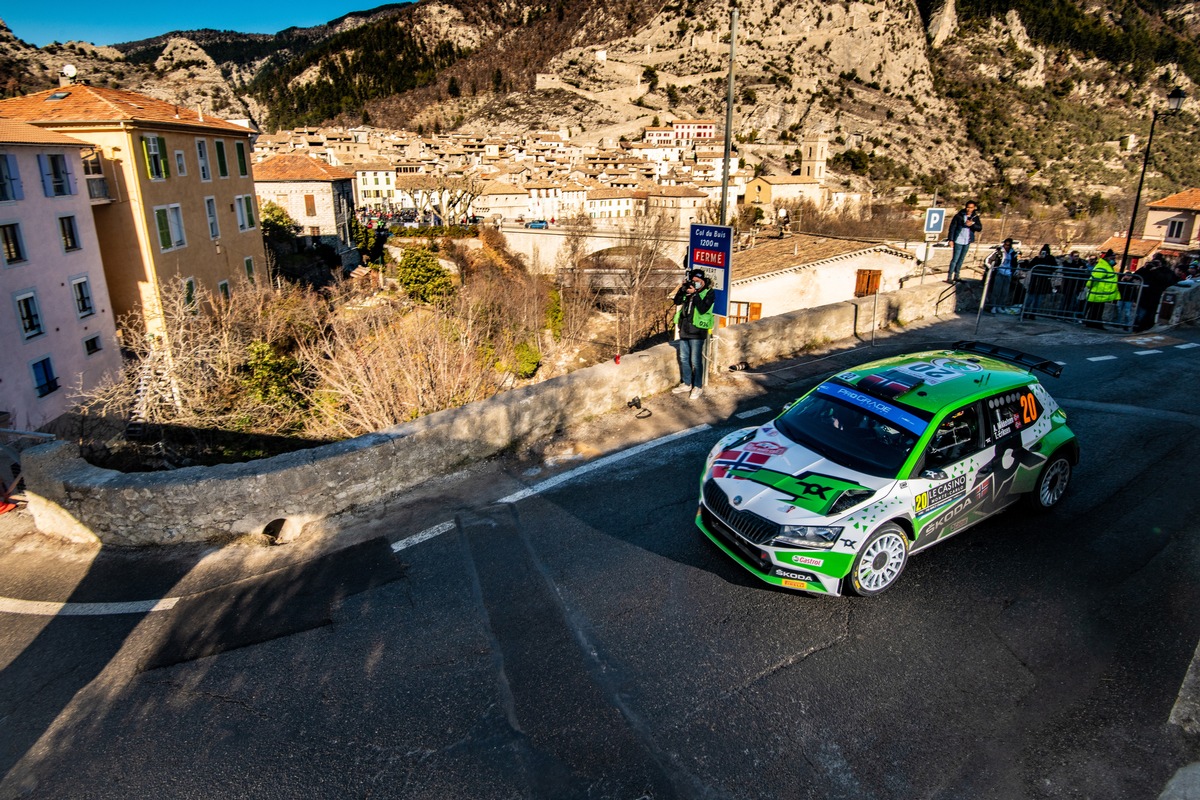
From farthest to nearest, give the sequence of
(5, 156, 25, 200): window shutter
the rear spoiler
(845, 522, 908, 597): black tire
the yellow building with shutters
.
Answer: the yellow building with shutters < (5, 156, 25, 200): window shutter < the rear spoiler < (845, 522, 908, 597): black tire

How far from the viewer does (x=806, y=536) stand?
16.0 ft

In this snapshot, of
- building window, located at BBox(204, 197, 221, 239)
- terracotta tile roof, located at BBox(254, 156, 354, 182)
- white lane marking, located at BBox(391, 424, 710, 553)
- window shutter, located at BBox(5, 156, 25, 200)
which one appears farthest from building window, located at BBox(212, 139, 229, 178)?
white lane marking, located at BBox(391, 424, 710, 553)

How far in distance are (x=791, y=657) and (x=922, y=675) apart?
0.83 m

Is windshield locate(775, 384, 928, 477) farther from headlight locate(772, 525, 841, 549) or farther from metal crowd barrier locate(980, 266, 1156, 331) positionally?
metal crowd barrier locate(980, 266, 1156, 331)

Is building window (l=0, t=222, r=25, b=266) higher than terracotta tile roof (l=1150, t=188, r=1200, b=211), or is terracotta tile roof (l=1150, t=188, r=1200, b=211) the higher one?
terracotta tile roof (l=1150, t=188, r=1200, b=211)

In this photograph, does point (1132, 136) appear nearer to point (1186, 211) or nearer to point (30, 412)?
point (1186, 211)

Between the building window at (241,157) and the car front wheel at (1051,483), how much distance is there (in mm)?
39981

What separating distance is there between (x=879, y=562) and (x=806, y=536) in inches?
26.9

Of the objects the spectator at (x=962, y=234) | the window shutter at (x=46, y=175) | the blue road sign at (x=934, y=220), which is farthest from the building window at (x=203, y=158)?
the spectator at (x=962, y=234)

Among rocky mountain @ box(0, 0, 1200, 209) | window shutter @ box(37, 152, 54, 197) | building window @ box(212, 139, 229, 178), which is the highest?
rocky mountain @ box(0, 0, 1200, 209)

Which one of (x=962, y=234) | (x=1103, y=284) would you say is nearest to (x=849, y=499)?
(x=1103, y=284)

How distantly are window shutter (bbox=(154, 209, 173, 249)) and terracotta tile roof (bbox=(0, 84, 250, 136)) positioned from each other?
3.59 meters

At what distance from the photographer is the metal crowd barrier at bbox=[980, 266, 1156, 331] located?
43.1ft

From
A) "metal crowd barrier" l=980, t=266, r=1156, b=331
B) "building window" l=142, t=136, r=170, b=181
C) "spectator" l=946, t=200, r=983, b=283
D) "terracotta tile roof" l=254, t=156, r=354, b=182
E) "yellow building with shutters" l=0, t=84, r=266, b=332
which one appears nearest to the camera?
"metal crowd barrier" l=980, t=266, r=1156, b=331
